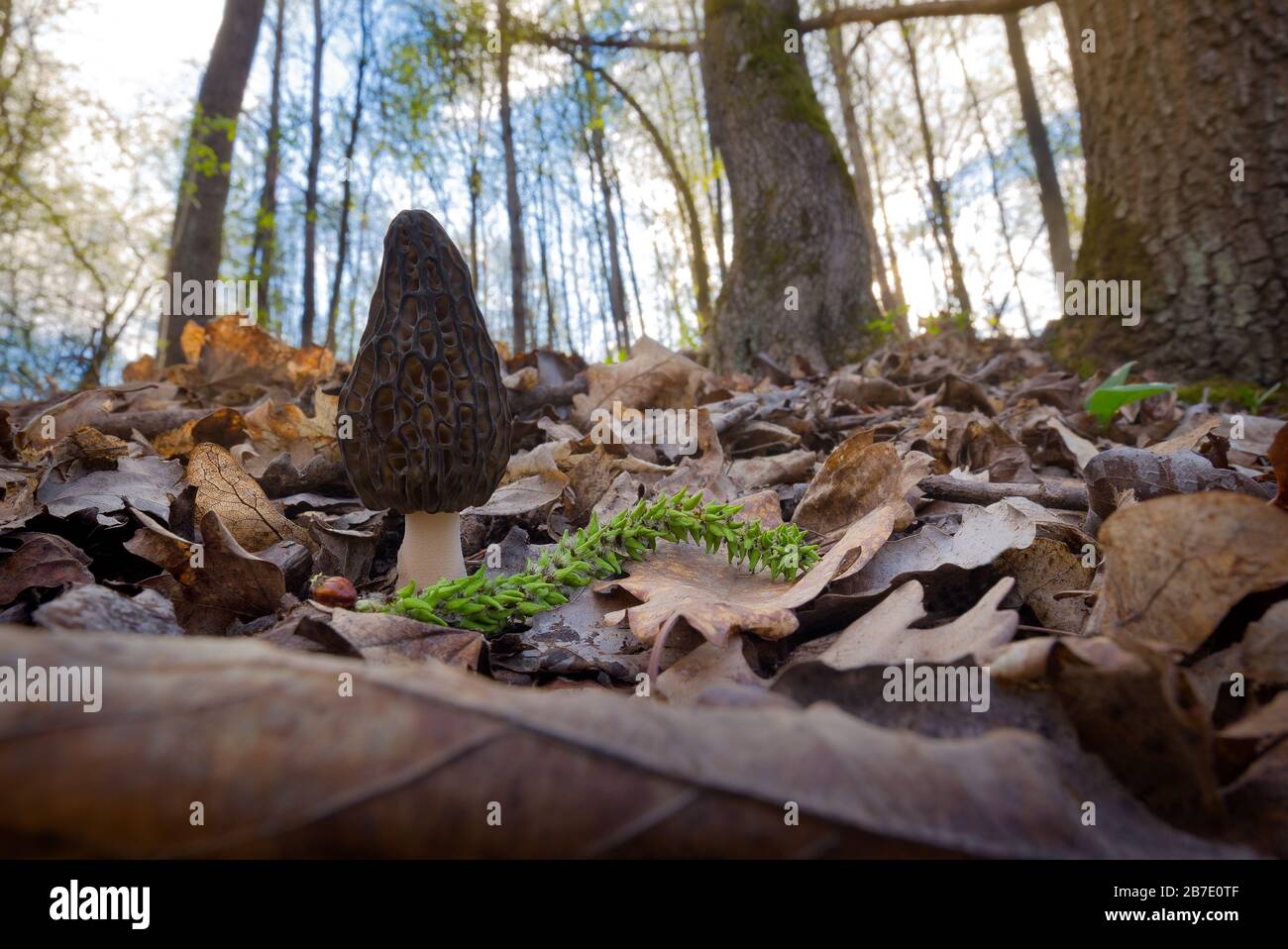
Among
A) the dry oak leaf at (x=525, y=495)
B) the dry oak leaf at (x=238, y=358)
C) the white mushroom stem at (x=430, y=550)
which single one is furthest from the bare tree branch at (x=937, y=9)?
the white mushroom stem at (x=430, y=550)

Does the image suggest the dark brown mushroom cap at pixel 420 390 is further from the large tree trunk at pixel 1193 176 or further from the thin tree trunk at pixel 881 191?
the thin tree trunk at pixel 881 191

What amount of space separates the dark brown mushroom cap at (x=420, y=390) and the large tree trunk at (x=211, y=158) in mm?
5969

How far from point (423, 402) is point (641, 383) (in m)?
1.72

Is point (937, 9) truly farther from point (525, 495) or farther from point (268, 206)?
point (268, 206)

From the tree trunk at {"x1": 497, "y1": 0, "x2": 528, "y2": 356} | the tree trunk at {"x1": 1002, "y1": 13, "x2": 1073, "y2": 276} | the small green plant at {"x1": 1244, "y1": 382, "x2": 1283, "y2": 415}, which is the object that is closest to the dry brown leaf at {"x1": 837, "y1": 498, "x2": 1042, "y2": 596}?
the small green plant at {"x1": 1244, "y1": 382, "x2": 1283, "y2": 415}

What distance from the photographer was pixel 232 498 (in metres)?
1.88

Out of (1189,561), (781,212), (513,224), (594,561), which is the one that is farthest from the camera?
(513,224)

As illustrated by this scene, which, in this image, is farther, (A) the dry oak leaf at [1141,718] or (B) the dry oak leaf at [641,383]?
(B) the dry oak leaf at [641,383]

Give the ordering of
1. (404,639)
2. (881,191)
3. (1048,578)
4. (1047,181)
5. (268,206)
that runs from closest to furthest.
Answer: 1. (404,639)
2. (1048,578)
3. (1047,181)
4. (268,206)
5. (881,191)

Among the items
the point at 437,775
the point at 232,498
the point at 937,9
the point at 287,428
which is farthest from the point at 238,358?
the point at 937,9

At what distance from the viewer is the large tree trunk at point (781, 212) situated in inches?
227

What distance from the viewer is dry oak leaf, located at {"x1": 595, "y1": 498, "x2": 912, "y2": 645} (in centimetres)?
133

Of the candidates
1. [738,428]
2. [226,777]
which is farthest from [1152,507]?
[738,428]

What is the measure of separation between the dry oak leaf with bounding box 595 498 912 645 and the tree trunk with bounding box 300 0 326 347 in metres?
12.7
